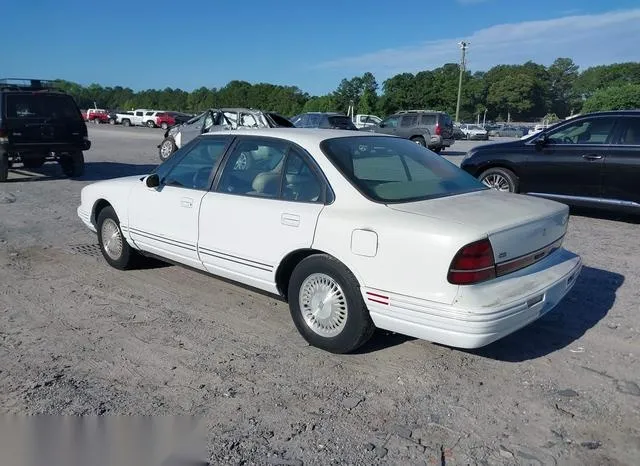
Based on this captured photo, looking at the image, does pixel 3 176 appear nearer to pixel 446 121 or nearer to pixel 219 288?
pixel 219 288

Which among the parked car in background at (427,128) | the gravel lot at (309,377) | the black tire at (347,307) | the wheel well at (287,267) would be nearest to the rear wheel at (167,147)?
the parked car in background at (427,128)

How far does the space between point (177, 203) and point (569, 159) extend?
6338mm

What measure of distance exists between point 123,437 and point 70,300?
2417 mm

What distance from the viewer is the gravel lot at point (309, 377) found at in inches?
113

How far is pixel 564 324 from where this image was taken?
175 inches

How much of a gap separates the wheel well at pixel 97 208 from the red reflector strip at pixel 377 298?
3492 millimetres

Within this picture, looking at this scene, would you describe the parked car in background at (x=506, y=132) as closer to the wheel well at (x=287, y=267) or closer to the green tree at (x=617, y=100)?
the green tree at (x=617, y=100)

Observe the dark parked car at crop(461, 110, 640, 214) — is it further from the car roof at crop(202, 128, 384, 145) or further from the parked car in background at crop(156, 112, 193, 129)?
the parked car in background at crop(156, 112, 193, 129)

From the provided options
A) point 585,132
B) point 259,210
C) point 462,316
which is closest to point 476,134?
point 585,132

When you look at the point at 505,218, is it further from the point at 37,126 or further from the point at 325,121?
the point at 325,121

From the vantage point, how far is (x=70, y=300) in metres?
4.91

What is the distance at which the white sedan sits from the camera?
3.27m

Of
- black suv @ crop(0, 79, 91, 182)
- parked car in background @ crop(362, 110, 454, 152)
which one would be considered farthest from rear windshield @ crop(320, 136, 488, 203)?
parked car in background @ crop(362, 110, 454, 152)

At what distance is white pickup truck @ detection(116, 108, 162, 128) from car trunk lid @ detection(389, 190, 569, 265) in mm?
52330
